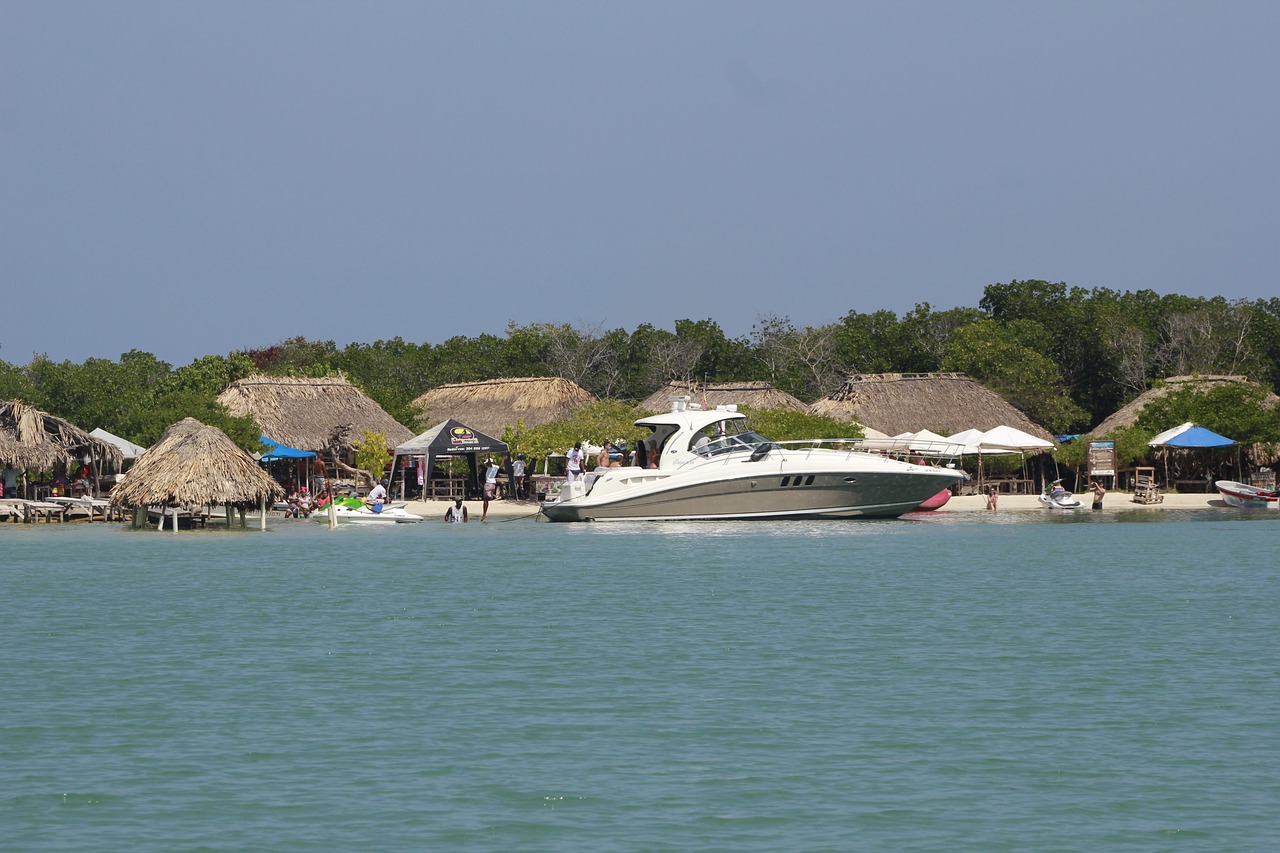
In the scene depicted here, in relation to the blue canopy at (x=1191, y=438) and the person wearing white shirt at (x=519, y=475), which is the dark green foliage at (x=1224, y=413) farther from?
the person wearing white shirt at (x=519, y=475)

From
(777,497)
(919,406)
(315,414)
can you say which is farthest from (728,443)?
(919,406)

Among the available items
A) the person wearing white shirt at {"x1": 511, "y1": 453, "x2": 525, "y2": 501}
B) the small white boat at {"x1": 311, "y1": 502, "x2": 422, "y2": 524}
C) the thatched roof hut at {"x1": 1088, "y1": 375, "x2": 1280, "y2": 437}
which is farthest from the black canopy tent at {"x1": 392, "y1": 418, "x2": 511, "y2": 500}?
the thatched roof hut at {"x1": 1088, "y1": 375, "x2": 1280, "y2": 437}

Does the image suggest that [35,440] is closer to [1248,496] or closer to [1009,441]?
[1009,441]

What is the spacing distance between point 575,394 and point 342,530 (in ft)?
58.6

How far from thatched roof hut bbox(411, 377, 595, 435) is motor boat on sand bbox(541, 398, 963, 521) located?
1398 cm

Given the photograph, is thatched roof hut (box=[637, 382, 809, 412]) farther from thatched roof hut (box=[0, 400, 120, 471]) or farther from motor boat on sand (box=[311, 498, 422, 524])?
thatched roof hut (box=[0, 400, 120, 471])

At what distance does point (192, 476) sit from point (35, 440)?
22.9ft

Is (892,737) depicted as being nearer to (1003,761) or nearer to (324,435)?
(1003,761)

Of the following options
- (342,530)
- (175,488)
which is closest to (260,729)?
(175,488)

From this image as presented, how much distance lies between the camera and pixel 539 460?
46156 millimetres

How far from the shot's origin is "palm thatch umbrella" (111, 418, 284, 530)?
96.9ft

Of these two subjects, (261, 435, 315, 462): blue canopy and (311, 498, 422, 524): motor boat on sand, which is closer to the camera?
(311, 498, 422, 524): motor boat on sand

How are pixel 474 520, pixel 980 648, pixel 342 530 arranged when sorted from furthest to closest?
pixel 474 520, pixel 342 530, pixel 980 648

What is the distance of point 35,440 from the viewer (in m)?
34.3
